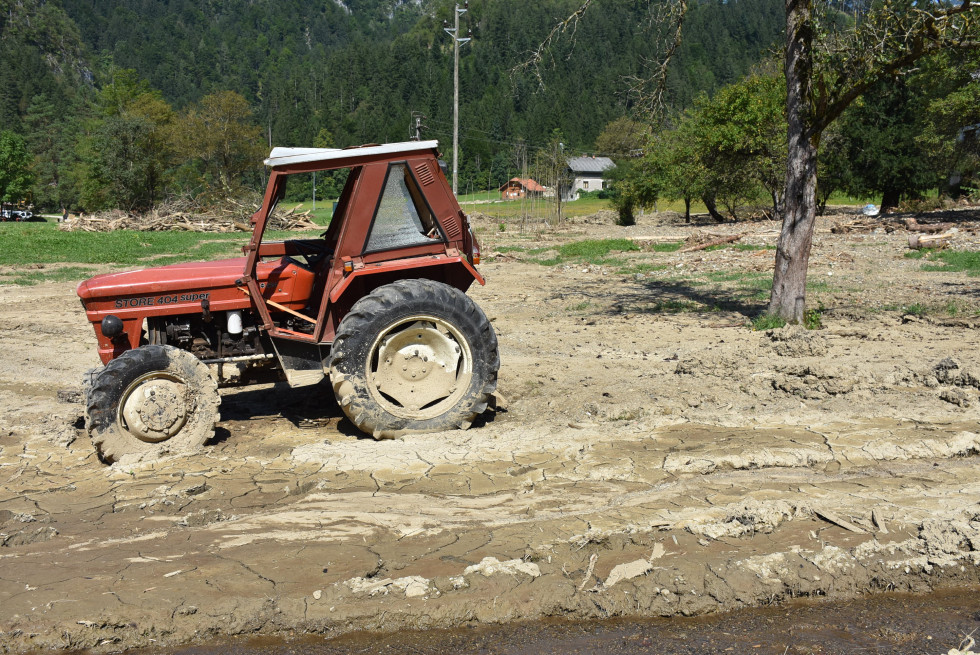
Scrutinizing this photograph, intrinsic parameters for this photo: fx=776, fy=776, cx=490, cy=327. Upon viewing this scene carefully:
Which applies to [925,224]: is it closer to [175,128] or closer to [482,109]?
[175,128]

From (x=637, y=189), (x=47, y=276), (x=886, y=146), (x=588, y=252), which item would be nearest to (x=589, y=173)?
(x=637, y=189)

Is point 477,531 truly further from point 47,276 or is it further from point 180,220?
point 180,220

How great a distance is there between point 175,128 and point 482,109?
2419 inches

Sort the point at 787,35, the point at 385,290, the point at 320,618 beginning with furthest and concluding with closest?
the point at 787,35 < the point at 385,290 < the point at 320,618

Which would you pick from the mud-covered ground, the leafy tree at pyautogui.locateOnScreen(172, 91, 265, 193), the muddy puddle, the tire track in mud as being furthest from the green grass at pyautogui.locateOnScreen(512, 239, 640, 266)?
the leafy tree at pyautogui.locateOnScreen(172, 91, 265, 193)

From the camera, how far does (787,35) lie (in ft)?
31.1

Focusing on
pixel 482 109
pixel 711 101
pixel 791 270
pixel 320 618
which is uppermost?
pixel 482 109

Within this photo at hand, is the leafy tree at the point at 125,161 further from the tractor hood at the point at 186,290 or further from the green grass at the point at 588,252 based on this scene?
the tractor hood at the point at 186,290

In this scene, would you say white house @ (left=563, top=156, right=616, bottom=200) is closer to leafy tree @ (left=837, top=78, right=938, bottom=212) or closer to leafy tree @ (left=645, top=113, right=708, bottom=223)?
leafy tree @ (left=645, top=113, right=708, bottom=223)

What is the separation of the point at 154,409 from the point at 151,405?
0.04 metres

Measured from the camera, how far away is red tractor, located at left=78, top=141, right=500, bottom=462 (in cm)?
577

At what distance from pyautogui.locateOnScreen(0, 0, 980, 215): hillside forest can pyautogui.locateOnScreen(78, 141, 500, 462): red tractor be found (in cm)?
116

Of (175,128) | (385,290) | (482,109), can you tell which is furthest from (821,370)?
(482,109)

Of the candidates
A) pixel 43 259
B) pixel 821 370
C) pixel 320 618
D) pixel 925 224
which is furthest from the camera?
pixel 925 224
